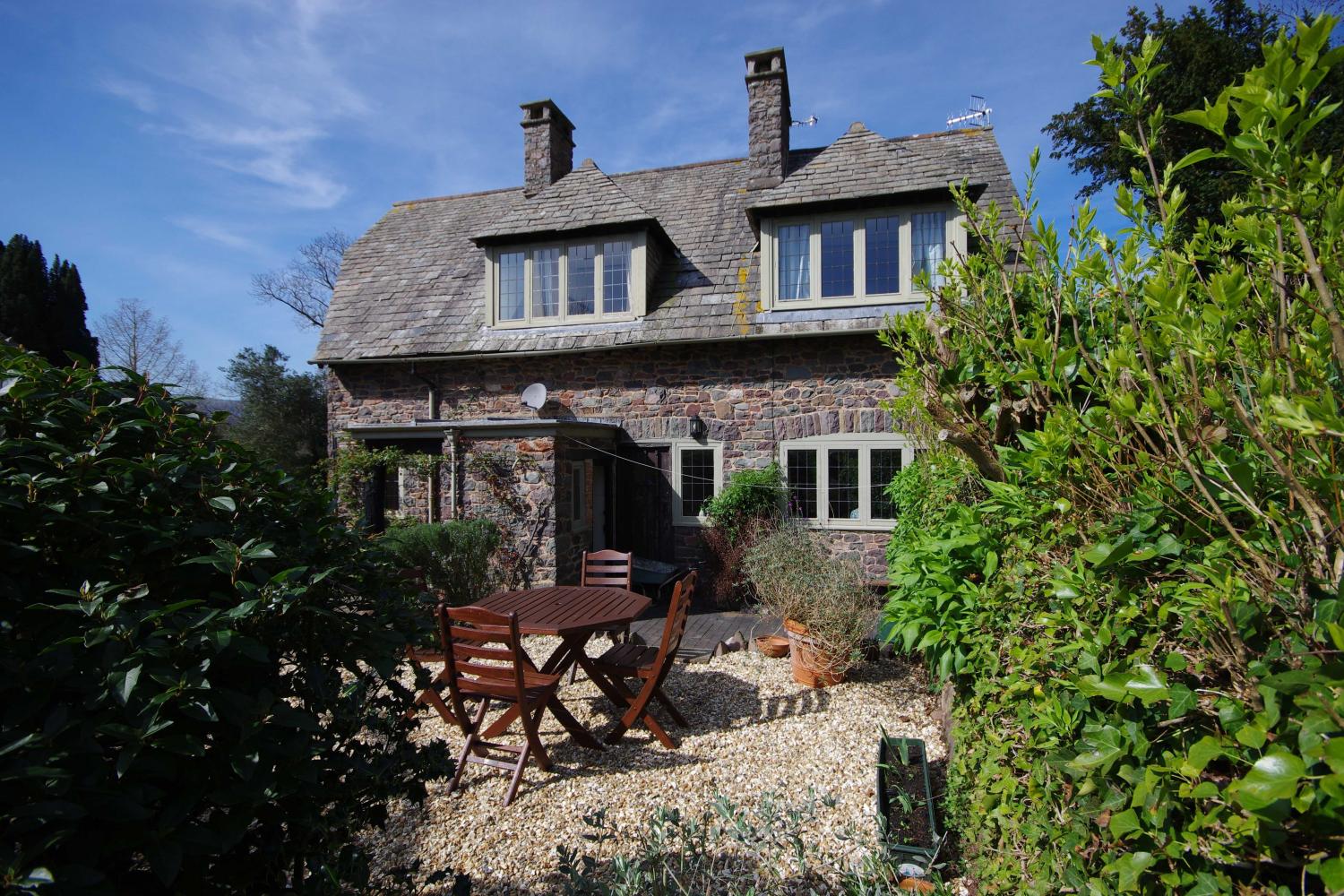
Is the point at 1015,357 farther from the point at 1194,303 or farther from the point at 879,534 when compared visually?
the point at 879,534

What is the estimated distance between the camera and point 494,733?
13.8 ft

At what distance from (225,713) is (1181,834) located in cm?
202

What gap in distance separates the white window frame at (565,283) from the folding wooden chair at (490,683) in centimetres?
717

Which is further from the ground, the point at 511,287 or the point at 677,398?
the point at 511,287

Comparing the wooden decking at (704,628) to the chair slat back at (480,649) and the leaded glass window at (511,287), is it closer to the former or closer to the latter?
the chair slat back at (480,649)

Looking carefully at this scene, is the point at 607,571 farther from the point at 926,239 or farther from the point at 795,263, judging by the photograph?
the point at 926,239

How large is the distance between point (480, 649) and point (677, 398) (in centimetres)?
663

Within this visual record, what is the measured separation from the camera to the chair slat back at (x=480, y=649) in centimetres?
385

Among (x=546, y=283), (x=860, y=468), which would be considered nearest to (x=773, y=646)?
(x=860, y=468)

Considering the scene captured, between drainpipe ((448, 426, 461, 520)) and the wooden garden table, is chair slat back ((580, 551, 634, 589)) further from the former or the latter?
drainpipe ((448, 426, 461, 520))

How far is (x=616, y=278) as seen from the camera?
10594 mm

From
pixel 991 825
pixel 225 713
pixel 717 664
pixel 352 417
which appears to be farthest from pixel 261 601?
pixel 352 417

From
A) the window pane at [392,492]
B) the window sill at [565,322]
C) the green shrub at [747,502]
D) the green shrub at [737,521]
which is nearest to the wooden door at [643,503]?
the green shrub at [737,521]

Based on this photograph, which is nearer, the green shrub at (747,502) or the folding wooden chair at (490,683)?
the folding wooden chair at (490,683)
